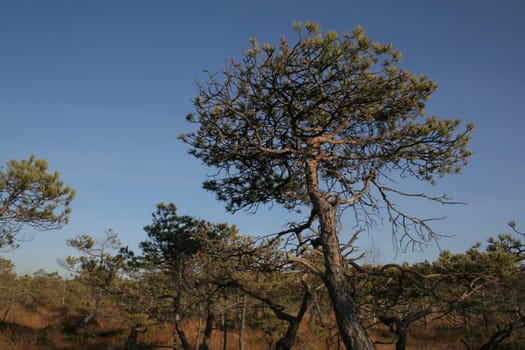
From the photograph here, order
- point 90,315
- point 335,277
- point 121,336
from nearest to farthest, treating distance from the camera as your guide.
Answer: point 335,277, point 90,315, point 121,336

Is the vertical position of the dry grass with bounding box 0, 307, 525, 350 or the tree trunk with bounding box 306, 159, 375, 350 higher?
the tree trunk with bounding box 306, 159, 375, 350

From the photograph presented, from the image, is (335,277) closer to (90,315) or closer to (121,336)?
(90,315)

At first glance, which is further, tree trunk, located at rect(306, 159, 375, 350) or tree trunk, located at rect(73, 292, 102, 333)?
tree trunk, located at rect(73, 292, 102, 333)

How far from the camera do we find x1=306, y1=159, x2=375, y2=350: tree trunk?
4551 millimetres

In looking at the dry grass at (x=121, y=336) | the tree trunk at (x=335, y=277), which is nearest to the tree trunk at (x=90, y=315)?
the dry grass at (x=121, y=336)

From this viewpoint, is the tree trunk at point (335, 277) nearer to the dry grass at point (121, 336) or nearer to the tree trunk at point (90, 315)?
the dry grass at point (121, 336)

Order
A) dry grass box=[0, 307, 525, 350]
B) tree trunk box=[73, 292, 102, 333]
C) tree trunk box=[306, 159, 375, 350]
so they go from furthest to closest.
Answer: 1. tree trunk box=[73, 292, 102, 333]
2. dry grass box=[0, 307, 525, 350]
3. tree trunk box=[306, 159, 375, 350]

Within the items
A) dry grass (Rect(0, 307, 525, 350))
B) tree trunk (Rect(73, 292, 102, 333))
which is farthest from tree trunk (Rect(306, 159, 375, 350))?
tree trunk (Rect(73, 292, 102, 333))

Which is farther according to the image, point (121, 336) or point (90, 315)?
point (121, 336)

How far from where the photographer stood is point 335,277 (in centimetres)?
509

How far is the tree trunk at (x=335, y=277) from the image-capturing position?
179 inches

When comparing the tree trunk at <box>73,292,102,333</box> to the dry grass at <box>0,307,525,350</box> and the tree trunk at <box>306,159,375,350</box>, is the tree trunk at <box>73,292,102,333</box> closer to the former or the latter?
the dry grass at <box>0,307,525,350</box>

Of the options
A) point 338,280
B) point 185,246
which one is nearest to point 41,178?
point 185,246

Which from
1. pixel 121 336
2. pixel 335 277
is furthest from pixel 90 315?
pixel 335 277
